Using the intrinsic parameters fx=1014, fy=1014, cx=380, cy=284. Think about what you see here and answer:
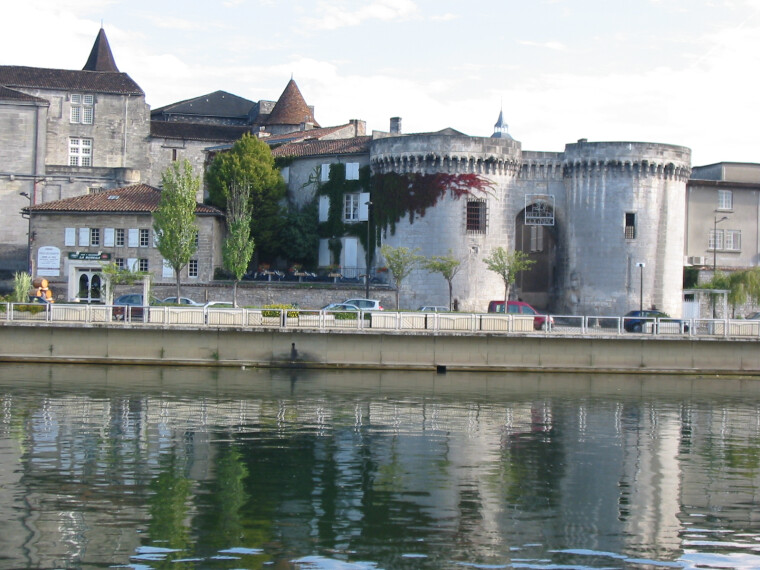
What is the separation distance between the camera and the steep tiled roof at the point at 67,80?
8238 cm

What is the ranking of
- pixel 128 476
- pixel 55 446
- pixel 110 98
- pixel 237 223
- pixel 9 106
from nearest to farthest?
pixel 128 476 < pixel 55 446 < pixel 237 223 < pixel 9 106 < pixel 110 98

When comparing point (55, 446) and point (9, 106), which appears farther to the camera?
point (9, 106)

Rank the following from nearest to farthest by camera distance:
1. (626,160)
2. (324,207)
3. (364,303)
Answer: (364,303), (626,160), (324,207)

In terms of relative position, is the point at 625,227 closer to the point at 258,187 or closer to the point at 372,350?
the point at 258,187

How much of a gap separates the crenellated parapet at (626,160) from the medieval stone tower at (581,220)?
6 centimetres

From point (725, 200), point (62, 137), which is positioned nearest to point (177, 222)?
point (62, 137)

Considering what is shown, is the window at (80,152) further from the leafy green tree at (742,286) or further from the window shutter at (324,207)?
the leafy green tree at (742,286)

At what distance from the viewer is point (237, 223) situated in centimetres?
5756

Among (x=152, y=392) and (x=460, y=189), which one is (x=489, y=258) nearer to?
(x=460, y=189)

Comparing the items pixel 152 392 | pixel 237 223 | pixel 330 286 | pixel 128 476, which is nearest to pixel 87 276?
pixel 237 223

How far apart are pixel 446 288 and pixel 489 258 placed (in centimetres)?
323

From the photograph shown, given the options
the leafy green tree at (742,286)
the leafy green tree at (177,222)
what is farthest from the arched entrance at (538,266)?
the leafy green tree at (177,222)

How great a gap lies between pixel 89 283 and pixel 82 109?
28472mm

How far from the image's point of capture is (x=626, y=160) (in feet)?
201
